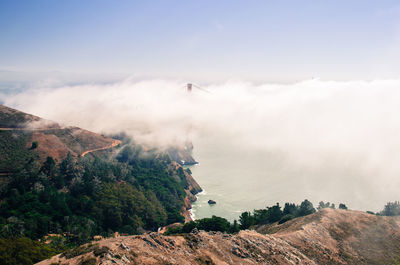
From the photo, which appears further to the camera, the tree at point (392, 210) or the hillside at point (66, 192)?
the tree at point (392, 210)

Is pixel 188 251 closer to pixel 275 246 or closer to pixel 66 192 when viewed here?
pixel 275 246

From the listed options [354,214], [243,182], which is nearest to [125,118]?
[243,182]

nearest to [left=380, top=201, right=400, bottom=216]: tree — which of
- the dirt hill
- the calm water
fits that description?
the calm water

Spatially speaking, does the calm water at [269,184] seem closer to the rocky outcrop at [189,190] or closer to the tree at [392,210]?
the rocky outcrop at [189,190]

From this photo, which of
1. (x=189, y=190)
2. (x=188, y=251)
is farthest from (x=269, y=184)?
(x=188, y=251)

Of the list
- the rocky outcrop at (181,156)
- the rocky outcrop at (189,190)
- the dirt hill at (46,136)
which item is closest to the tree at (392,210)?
the rocky outcrop at (189,190)

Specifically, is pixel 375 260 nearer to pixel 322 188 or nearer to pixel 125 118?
pixel 322 188
